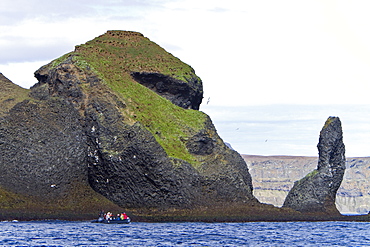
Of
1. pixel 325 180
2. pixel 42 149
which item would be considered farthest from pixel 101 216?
pixel 325 180

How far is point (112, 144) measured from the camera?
116 meters

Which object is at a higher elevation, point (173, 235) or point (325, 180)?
point (325, 180)

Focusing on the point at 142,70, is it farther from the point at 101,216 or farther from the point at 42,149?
the point at 101,216

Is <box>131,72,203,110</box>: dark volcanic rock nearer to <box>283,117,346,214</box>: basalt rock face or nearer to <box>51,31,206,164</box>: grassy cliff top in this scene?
<box>51,31,206,164</box>: grassy cliff top

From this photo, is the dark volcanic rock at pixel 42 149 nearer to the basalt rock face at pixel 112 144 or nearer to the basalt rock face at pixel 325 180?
the basalt rock face at pixel 112 144

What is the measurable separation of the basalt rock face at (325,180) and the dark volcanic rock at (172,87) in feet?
96.5

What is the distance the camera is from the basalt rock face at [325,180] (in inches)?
4665

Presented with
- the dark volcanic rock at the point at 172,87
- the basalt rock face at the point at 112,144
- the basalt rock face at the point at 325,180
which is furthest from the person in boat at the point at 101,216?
the dark volcanic rock at the point at 172,87

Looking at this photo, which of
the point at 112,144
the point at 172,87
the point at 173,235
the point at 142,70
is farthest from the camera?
the point at 172,87

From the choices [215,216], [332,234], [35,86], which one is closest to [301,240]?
[332,234]

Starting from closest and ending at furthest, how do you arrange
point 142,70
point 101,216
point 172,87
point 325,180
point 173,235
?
point 173,235
point 101,216
point 325,180
point 142,70
point 172,87

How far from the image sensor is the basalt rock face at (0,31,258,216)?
112188mm

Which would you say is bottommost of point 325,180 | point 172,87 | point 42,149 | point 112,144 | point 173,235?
point 173,235

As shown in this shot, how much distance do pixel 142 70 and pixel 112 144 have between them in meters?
23.6
